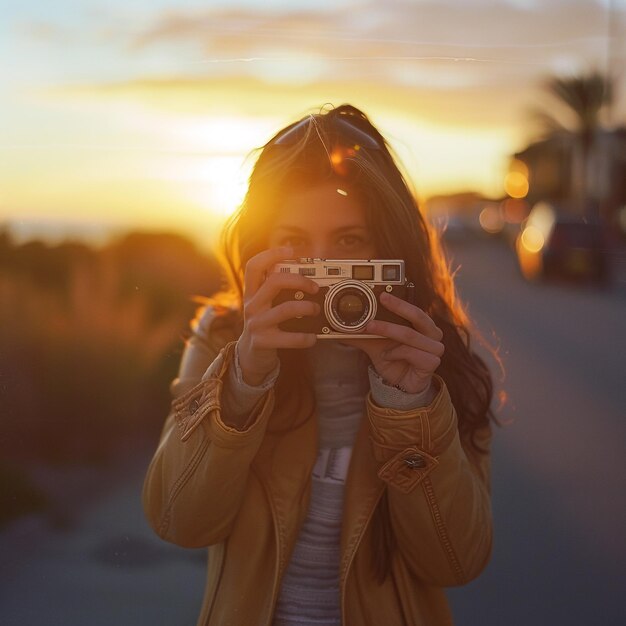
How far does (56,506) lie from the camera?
4.07 meters

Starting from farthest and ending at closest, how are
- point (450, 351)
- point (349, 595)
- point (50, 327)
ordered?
point (50, 327) < point (450, 351) < point (349, 595)

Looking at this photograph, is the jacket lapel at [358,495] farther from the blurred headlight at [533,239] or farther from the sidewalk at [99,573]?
the blurred headlight at [533,239]

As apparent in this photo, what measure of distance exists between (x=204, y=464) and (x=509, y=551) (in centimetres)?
260

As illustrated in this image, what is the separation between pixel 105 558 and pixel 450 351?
225 centimetres

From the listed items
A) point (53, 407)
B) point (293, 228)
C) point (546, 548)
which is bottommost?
point (546, 548)

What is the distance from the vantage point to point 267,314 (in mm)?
1679

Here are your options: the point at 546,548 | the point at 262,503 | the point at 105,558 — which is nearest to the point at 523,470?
the point at 546,548

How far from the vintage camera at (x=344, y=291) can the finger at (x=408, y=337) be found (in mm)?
50

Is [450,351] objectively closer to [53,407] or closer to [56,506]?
[56,506]

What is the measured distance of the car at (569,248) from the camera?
50.6 ft

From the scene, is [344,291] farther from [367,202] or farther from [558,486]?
[558,486]

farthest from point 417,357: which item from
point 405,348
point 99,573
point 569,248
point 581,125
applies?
point 581,125

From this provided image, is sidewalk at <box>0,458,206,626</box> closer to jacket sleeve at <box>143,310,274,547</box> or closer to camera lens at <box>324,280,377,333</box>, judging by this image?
jacket sleeve at <box>143,310,274,547</box>

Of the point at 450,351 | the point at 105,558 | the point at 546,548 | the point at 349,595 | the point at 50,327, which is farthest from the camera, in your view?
the point at 50,327
